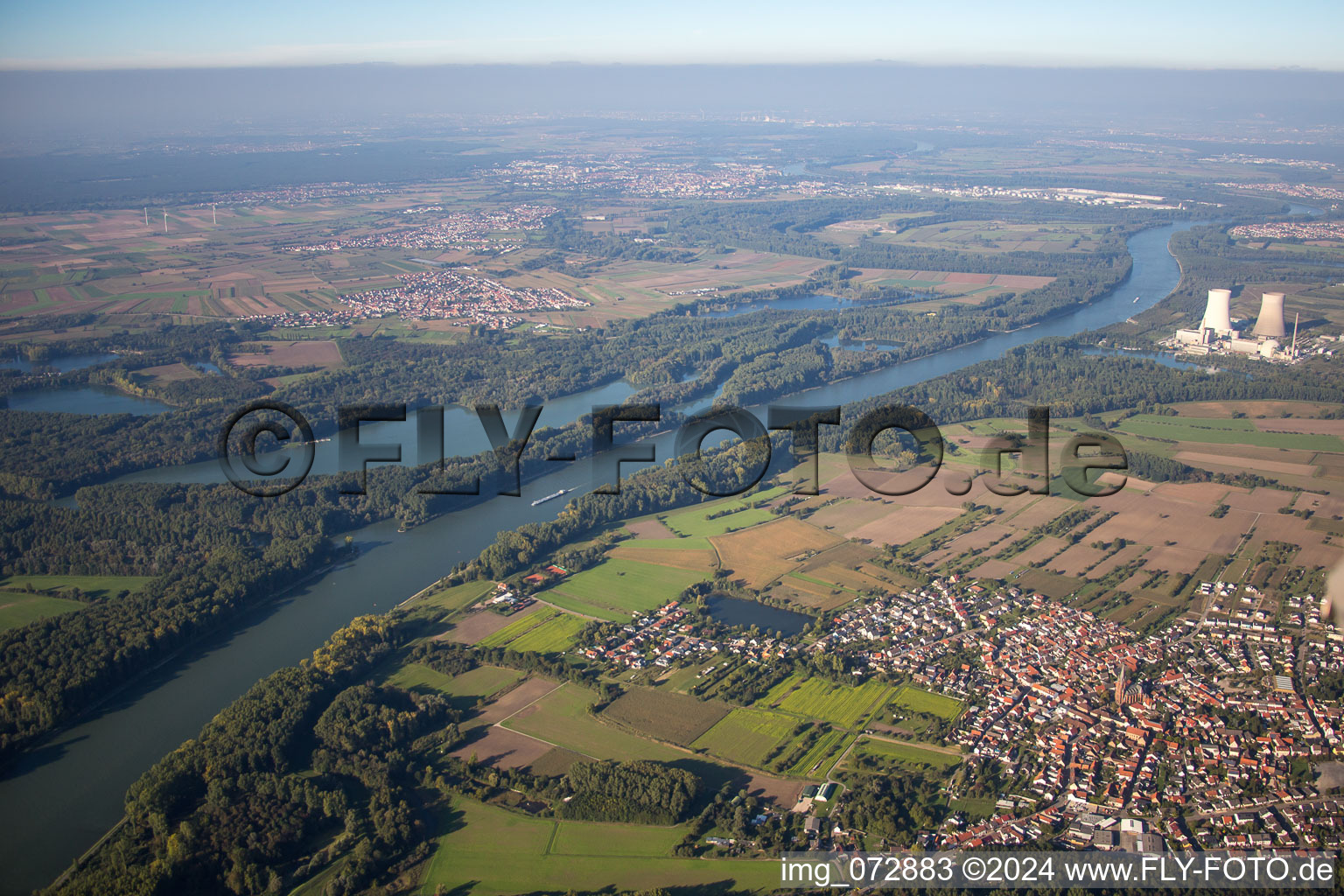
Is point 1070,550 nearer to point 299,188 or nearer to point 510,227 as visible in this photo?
point 510,227

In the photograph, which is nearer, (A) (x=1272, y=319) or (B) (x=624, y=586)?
(B) (x=624, y=586)

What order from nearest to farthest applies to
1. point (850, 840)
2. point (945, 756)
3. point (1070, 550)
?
point (850, 840) < point (945, 756) < point (1070, 550)

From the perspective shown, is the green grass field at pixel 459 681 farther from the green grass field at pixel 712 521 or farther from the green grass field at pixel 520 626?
the green grass field at pixel 712 521

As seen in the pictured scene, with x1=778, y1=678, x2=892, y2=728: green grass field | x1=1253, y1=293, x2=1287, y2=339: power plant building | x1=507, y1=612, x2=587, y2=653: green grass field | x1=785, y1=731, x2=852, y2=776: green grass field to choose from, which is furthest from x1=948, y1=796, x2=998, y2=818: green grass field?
x1=1253, y1=293, x2=1287, y2=339: power plant building

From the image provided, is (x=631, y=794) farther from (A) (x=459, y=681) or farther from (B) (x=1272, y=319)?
(B) (x=1272, y=319)

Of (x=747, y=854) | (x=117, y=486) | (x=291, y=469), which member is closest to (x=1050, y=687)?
(x=747, y=854)

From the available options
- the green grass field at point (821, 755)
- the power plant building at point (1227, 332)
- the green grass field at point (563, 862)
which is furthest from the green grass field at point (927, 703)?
the power plant building at point (1227, 332)

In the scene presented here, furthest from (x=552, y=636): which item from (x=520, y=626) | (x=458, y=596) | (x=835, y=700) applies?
(x=835, y=700)
